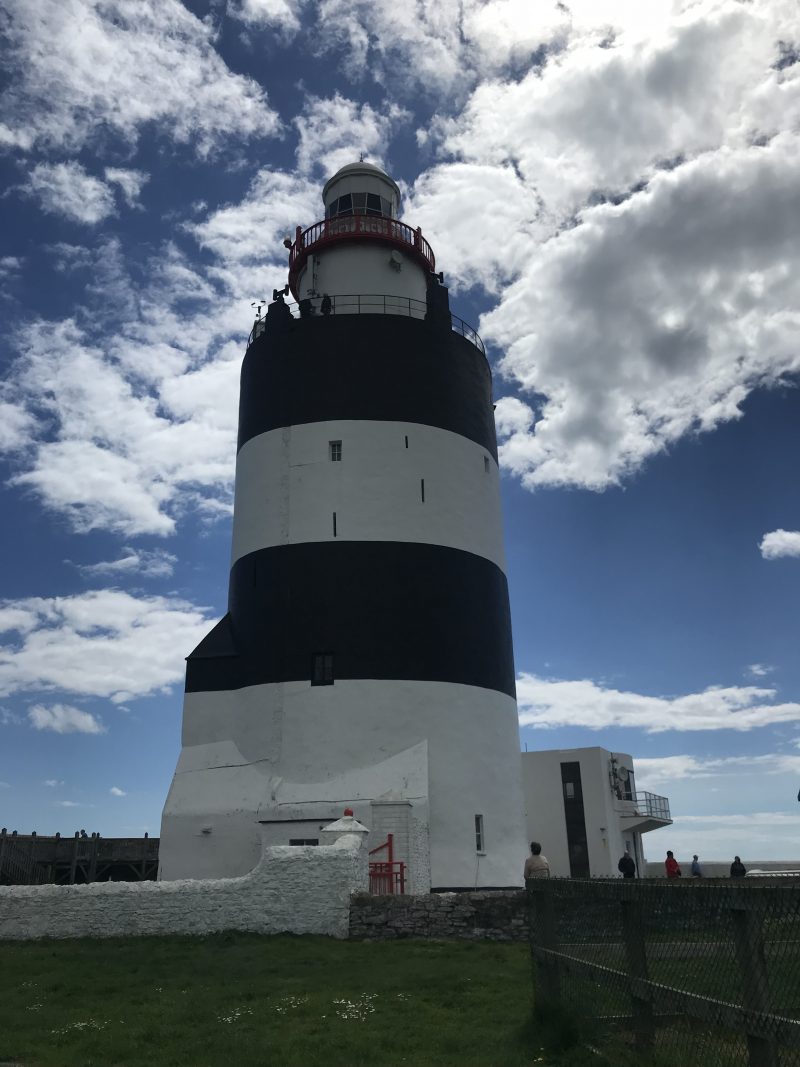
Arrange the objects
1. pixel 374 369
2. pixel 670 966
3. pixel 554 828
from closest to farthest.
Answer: pixel 670 966 < pixel 374 369 < pixel 554 828

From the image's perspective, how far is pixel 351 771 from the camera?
2014 centimetres

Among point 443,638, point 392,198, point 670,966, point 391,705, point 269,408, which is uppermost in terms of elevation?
point 392,198

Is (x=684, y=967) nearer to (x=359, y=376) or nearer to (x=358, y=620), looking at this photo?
(x=358, y=620)

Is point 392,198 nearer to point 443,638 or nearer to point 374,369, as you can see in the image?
point 374,369

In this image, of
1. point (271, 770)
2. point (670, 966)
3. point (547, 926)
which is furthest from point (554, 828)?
point (670, 966)

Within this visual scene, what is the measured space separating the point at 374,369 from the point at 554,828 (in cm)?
1992

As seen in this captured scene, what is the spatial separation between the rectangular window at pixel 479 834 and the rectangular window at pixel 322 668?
4765 millimetres

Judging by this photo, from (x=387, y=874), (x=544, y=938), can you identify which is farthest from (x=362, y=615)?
(x=544, y=938)

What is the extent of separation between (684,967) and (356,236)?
77.6 ft

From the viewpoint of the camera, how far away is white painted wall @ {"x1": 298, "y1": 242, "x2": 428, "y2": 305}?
2591 centimetres

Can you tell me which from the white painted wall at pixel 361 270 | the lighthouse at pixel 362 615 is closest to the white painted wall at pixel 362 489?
the lighthouse at pixel 362 615

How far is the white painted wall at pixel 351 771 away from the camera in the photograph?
19984mm

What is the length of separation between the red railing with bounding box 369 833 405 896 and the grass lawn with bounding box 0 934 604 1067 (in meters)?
3.53

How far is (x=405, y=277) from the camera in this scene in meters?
26.6
